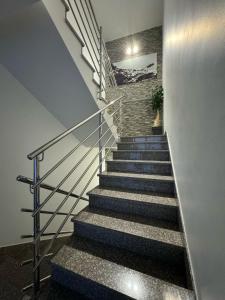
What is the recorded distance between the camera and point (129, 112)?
4.16 m

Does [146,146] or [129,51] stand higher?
[129,51]

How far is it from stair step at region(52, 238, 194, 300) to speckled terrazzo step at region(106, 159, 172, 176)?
3.22 feet

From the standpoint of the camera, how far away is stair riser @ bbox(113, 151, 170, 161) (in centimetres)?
223

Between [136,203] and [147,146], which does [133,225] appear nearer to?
[136,203]

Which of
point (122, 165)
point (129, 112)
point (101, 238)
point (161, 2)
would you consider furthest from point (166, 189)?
point (161, 2)

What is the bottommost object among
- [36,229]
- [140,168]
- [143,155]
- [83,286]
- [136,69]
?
[83,286]

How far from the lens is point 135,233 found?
1272mm

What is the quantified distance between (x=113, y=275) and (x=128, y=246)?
26 cm

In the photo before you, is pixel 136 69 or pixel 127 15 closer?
pixel 127 15

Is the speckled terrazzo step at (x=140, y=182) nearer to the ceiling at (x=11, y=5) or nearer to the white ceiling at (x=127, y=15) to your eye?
the ceiling at (x=11, y=5)

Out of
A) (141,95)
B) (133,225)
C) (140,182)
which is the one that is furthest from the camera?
(141,95)

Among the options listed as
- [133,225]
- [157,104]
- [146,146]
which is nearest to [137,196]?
[133,225]

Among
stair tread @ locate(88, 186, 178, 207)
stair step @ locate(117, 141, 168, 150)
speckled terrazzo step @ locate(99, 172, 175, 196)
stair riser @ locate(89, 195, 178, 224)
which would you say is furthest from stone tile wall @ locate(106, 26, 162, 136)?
stair riser @ locate(89, 195, 178, 224)

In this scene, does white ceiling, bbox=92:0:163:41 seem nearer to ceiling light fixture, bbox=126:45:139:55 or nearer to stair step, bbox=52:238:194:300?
ceiling light fixture, bbox=126:45:139:55
